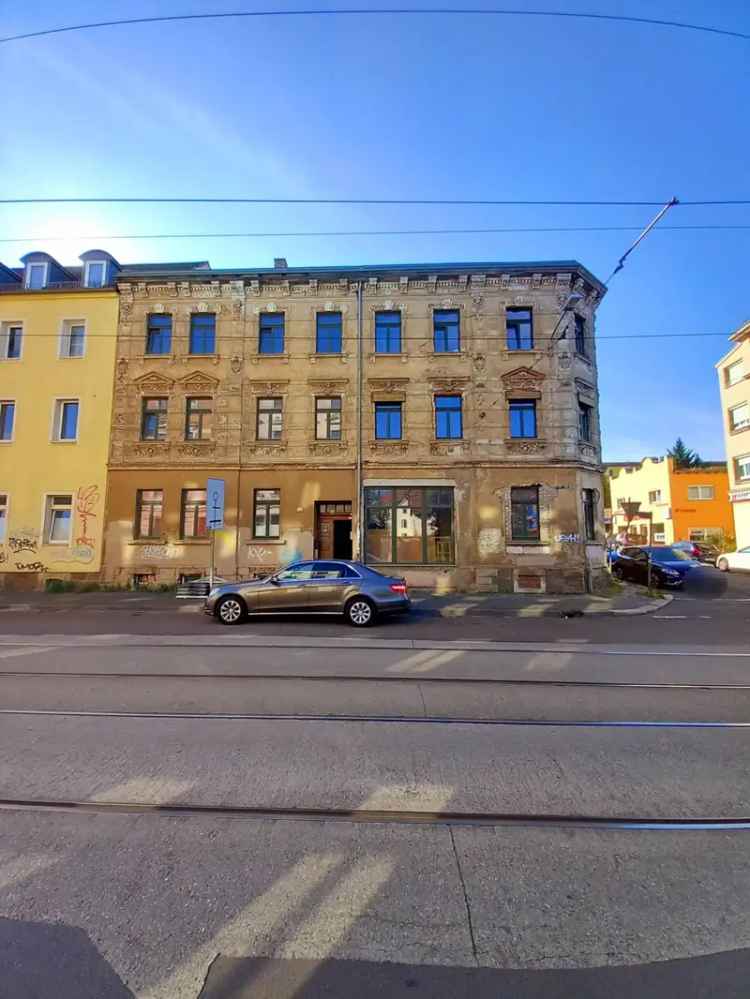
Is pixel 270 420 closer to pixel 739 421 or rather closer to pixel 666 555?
pixel 666 555

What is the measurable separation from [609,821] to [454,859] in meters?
1.13

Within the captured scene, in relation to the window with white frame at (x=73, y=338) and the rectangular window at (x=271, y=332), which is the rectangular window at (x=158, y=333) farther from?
the rectangular window at (x=271, y=332)

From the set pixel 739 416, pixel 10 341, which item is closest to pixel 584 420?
pixel 739 416

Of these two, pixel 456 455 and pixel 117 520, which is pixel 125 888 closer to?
pixel 456 455

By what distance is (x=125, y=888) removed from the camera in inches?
104

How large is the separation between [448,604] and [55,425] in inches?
657

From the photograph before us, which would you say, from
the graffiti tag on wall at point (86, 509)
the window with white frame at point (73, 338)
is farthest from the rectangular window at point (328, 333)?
the graffiti tag on wall at point (86, 509)

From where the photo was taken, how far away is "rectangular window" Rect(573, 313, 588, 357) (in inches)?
794

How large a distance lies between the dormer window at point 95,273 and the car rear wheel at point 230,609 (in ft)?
54.3

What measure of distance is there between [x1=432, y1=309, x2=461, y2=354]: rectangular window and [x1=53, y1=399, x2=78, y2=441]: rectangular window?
14351mm

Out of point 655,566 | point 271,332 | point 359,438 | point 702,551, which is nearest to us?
point 359,438

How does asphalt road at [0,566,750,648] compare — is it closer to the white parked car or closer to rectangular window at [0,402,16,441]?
rectangular window at [0,402,16,441]

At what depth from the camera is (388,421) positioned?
19891 mm

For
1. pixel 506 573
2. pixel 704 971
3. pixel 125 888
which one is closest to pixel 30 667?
pixel 125 888
